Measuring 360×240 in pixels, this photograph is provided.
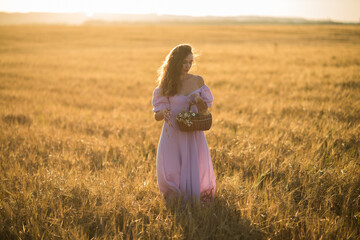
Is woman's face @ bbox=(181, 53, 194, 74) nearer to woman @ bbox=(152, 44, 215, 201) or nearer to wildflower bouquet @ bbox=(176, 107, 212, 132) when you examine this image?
woman @ bbox=(152, 44, 215, 201)

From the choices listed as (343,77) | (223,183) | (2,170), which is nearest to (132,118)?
(2,170)

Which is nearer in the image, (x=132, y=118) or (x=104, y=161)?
(x=104, y=161)

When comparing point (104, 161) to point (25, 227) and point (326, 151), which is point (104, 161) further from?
point (326, 151)

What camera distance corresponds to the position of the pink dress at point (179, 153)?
9.12ft

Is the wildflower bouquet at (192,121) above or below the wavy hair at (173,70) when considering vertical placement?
below

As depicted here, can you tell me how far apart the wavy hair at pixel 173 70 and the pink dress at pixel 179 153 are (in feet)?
0.31

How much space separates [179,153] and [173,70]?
0.96 m

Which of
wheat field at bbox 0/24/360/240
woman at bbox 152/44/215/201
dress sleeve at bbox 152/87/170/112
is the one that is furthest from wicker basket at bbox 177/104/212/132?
wheat field at bbox 0/24/360/240

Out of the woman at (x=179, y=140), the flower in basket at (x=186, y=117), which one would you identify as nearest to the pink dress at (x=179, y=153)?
the woman at (x=179, y=140)

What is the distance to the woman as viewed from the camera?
8.98 ft

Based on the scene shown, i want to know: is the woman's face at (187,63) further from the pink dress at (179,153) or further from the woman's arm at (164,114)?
the woman's arm at (164,114)

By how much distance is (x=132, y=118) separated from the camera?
627cm

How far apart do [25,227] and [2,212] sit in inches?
14.1

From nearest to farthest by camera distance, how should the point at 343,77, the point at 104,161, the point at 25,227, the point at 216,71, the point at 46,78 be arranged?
the point at 25,227
the point at 104,161
the point at 343,77
the point at 46,78
the point at 216,71
